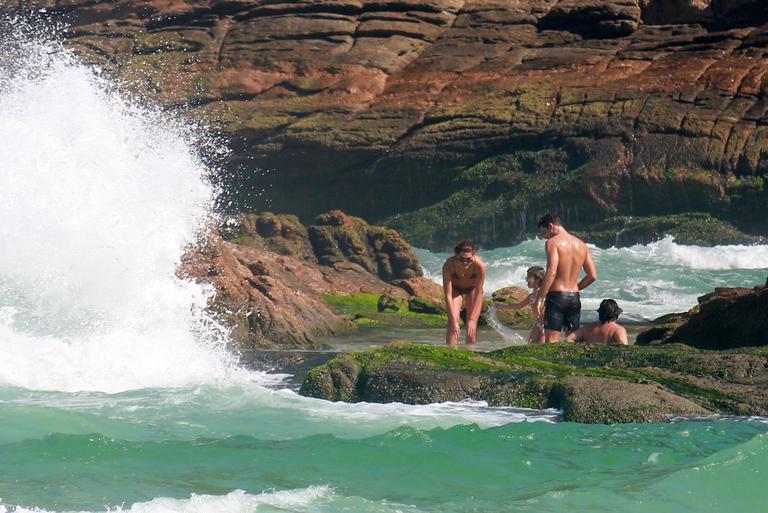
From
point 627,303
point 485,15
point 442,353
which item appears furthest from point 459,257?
point 485,15

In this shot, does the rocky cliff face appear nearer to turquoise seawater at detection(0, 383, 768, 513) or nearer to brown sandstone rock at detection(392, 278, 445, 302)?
brown sandstone rock at detection(392, 278, 445, 302)

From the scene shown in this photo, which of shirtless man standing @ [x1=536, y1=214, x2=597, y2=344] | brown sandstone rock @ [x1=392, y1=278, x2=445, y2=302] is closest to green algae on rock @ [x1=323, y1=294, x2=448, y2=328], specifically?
brown sandstone rock @ [x1=392, y1=278, x2=445, y2=302]

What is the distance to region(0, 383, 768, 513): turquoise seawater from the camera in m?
7.21

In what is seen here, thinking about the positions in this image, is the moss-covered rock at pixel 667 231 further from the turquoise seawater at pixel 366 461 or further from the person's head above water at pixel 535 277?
the turquoise seawater at pixel 366 461

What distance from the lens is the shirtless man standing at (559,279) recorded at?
12.1m

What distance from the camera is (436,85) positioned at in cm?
4125

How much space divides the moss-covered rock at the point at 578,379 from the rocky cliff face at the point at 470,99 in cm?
2636

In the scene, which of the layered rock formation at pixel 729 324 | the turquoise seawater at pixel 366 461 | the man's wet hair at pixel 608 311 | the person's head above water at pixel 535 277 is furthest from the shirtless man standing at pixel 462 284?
the turquoise seawater at pixel 366 461

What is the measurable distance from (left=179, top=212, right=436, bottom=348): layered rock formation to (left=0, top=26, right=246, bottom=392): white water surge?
52 cm

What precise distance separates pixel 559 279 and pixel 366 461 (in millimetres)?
4556

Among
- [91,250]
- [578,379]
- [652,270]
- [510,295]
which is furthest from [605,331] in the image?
[652,270]

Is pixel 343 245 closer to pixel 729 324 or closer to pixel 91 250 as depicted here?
pixel 91 250

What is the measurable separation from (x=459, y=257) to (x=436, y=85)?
28.5 m

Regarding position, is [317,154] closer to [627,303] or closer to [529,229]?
[529,229]
